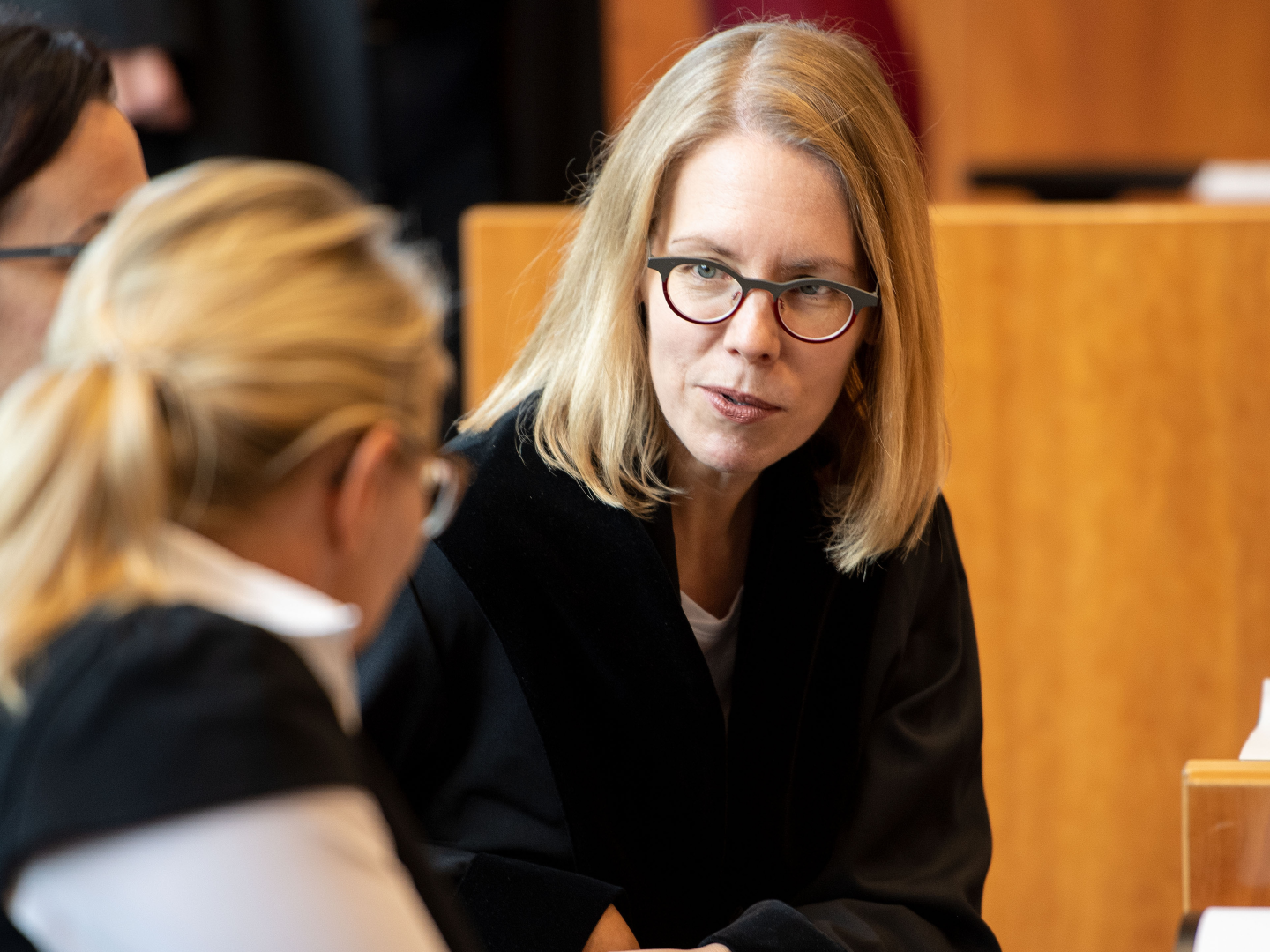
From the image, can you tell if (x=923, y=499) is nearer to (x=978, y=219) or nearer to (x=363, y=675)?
(x=363, y=675)

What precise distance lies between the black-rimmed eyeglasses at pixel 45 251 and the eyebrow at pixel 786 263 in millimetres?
448

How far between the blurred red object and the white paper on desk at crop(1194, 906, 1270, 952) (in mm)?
1648

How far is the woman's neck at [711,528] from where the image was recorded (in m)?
1.23

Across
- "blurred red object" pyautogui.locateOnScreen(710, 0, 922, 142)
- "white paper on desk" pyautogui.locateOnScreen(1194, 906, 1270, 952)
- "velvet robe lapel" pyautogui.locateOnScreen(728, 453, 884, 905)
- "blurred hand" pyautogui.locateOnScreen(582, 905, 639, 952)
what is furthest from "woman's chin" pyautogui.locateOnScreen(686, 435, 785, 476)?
"blurred red object" pyautogui.locateOnScreen(710, 0, 922, 142)

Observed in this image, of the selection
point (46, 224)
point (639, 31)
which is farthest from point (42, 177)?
point (639, 31)

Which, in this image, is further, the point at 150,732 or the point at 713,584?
the point at 713,584

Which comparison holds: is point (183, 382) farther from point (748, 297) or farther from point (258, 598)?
point (748, 297)

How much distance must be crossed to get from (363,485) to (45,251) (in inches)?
16.6

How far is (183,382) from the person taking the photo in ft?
2.13

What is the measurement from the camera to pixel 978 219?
1830mm

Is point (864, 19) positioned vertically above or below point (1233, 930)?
above

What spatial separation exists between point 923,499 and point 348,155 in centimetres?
156

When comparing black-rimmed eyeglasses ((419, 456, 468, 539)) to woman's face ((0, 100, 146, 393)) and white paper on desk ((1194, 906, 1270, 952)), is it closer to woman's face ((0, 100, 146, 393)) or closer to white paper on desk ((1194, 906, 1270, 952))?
woman's face ((0, 100, 146, 393))

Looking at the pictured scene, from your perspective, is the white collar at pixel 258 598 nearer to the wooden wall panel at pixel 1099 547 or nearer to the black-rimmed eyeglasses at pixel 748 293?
the black-rimmed eyeglasses at pixel 748 293
